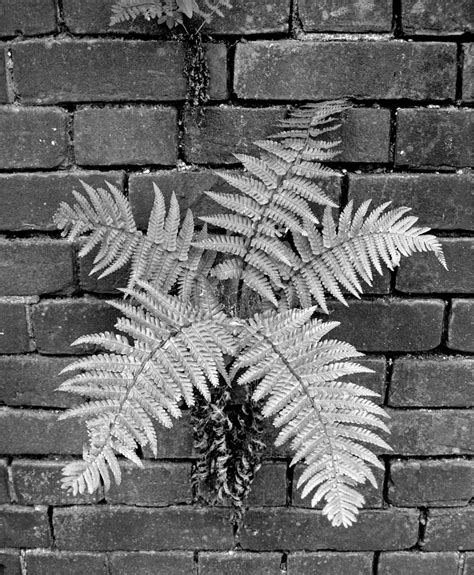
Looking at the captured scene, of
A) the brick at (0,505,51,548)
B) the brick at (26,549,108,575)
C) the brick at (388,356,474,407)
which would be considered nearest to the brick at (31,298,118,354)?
the brick at (0,505,51,548)

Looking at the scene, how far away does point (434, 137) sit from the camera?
1.14 metres

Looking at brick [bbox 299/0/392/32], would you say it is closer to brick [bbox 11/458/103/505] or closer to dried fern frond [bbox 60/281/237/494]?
dried fern frond [bbox 60/281/237/494]

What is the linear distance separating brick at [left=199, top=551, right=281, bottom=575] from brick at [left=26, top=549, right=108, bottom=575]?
0.24 meters

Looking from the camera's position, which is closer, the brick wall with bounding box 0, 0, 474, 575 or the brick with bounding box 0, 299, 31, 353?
the brick wall with bounding box 0, 0, 474, 575

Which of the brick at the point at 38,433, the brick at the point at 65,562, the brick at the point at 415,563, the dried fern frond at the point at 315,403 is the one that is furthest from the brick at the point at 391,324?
the brick at the point at 65,562

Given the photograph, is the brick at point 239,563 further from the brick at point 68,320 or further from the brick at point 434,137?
the brick at point 434,137

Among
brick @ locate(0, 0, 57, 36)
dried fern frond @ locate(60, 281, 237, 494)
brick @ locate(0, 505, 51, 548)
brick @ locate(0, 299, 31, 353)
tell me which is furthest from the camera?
brick @ locate(0, 505, 51, 548)

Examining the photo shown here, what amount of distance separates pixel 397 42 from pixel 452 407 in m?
0.77

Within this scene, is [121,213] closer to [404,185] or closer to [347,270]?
[347,270]

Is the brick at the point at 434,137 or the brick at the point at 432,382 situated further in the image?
the brick at the point at 432,382

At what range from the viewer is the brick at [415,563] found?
4.38 feet

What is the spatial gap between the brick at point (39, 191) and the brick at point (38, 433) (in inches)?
16.6

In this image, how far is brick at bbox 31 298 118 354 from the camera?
121 cm

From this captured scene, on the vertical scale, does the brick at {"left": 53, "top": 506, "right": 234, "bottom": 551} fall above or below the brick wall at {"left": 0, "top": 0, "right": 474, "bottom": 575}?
below
